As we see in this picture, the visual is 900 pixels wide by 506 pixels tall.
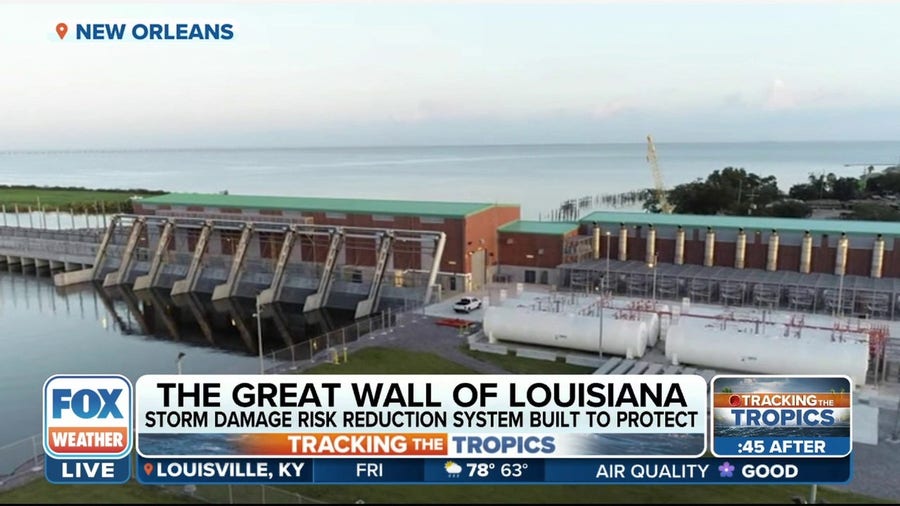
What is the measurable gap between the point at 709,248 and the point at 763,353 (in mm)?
26755

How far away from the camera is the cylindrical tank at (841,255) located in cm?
5594

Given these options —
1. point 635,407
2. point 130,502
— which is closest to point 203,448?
point 130,502

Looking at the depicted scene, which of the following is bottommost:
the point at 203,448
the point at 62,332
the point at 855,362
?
the point at 62,332

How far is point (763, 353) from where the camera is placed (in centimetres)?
3631

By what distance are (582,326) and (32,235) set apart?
83356 mm

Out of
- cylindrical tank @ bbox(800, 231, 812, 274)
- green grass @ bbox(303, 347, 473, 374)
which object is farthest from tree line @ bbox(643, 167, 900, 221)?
green grass @ bbox(303, 347, 473, 374)


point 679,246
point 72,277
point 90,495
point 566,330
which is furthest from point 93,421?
point 72,277

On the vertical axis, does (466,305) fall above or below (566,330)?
below

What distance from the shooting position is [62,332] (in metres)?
56.8

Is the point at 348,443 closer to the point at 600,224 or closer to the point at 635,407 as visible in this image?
the point at 635,407

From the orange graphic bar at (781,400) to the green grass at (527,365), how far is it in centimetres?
2058

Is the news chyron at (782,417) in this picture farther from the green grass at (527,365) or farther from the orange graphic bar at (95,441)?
the green grass at (527,365)

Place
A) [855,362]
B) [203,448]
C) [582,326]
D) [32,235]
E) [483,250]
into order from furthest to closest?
[32,235] → [483,250] → [582,326] → [855,362] → [203,448]

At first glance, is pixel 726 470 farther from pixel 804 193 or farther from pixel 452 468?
pixel 804 193
